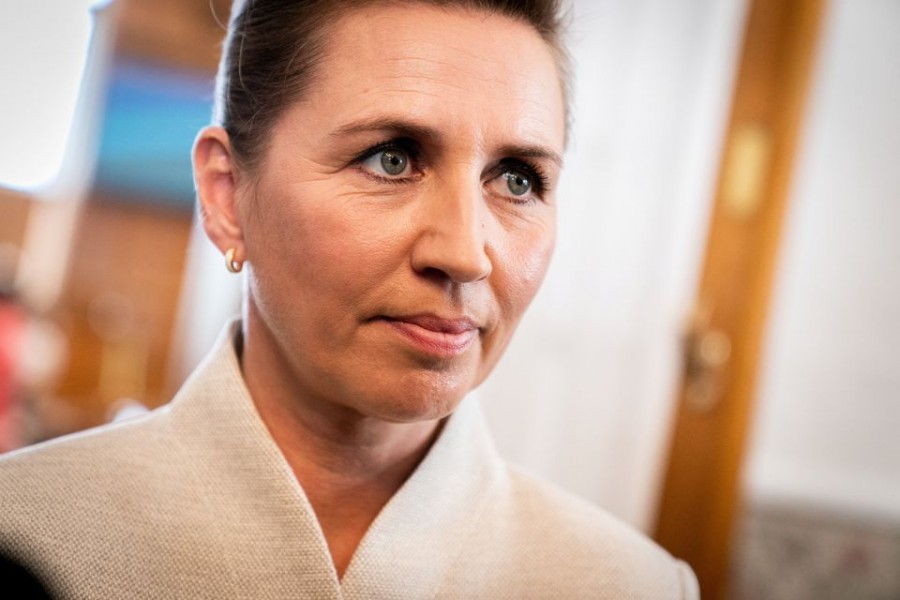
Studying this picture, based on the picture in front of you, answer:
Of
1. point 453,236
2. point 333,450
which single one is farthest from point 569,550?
point 453,236

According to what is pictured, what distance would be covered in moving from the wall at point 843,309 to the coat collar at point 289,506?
156 centimetres

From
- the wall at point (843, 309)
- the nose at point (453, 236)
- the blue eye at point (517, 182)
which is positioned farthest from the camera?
the wall at point (843, 309)

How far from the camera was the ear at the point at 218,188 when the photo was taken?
987mm

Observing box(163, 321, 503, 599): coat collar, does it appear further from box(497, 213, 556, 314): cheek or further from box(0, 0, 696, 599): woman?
box(497, 213, 556, 314): cheek

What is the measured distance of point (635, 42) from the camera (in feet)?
8.14

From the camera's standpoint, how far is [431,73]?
87cm

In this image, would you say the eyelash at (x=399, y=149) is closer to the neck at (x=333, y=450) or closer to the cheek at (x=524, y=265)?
the cheek at (x=524, y=265)

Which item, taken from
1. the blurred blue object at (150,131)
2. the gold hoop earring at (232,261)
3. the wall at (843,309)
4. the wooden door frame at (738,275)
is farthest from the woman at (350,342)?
the blurred blue object at (150,131)

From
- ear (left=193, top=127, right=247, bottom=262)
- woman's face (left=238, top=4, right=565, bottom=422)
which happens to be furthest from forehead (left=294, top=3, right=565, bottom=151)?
ear (left=193, top=127, right=247, bottom=262)

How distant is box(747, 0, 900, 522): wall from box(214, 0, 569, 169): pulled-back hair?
154 centimetres

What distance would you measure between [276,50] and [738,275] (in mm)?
1561

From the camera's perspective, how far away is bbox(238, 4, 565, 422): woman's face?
2.80 ft

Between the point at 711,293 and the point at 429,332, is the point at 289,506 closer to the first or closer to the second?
the point at 429,332

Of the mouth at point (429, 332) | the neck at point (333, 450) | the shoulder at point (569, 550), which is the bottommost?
the shoulder at point (569, 550)
